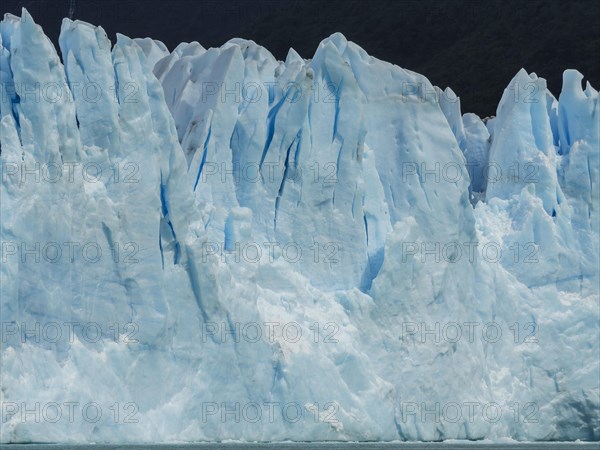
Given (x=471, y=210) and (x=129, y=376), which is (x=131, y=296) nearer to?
(x=129, y=376)

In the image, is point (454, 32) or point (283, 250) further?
point (454, 32)

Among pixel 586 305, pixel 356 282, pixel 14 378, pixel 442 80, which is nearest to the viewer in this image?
pixel 14 378

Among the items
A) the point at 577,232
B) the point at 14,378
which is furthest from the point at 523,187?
the point at 14,378

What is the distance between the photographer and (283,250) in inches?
1048

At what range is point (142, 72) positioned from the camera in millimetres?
25484

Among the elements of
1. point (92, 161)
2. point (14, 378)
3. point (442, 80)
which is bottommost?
point (14, 378)

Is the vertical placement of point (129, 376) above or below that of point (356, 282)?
below

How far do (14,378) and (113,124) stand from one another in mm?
4584

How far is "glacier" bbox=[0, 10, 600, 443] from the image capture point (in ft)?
77.6

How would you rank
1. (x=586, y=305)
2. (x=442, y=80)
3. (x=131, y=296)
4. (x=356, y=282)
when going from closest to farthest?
(x=131, y=296) → (x=356, y=282) → (x=586, y=305) → (x=442, y=80)

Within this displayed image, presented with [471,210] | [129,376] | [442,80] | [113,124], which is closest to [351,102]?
[471,210]

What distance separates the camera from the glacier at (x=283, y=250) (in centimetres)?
2364

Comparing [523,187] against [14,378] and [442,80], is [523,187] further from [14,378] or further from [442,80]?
[442,80]

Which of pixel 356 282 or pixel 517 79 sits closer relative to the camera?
pixel 356 282
